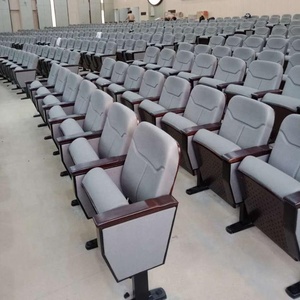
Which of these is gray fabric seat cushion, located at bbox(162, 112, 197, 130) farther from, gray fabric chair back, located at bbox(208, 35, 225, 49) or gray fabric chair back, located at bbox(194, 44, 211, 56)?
gray fabric chair back, located at bbox(208, 35, 225, 49)

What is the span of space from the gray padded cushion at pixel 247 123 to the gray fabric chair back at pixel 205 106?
149 mm

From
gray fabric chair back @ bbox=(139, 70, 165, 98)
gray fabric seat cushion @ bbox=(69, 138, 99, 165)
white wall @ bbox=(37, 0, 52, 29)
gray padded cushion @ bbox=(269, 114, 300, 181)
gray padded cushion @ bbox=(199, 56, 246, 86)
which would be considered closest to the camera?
gray padded cushion @ bbox=(269, 114, 300, 181)

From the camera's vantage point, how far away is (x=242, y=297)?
1.67 metres

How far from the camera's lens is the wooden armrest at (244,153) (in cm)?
194

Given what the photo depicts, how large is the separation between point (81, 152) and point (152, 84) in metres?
1.74

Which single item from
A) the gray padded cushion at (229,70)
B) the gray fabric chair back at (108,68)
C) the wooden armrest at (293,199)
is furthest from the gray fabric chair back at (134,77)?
the wooden armrest at (293,199)

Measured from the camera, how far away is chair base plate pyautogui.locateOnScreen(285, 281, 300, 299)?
5.41 feet

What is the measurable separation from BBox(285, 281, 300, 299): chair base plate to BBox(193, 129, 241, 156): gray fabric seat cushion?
0.82 m

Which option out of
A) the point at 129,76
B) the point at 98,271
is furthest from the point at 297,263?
the point at 129,76

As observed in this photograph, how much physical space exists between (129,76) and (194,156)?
82.9 inches

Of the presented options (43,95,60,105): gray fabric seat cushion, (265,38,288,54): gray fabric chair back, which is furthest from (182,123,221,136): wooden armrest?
(265,38,288,54): gray fabric chair back

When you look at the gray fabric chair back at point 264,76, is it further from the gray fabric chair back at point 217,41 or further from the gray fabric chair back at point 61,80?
the gray fabric chair back at point 217,41

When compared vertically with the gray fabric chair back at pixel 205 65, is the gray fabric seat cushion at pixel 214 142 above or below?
below

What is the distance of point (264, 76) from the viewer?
136 inches
